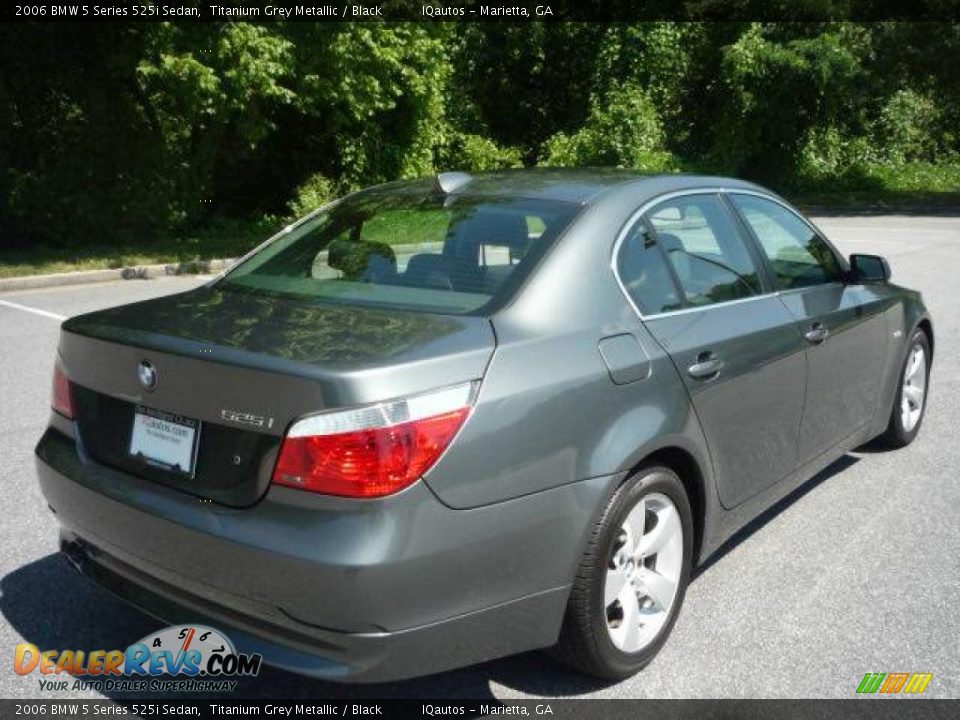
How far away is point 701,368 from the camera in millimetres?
3225

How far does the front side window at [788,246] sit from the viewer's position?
4.02 m

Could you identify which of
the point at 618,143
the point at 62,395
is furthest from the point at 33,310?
the point at 618,143

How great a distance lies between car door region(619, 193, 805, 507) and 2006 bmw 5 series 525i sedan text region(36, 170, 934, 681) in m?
0.01

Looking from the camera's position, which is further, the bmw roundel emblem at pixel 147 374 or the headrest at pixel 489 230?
the headrest at pixel 489 230

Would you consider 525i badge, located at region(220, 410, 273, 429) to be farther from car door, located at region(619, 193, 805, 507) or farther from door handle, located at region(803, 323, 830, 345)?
door handle, located at region(803, 323, 830, 345)

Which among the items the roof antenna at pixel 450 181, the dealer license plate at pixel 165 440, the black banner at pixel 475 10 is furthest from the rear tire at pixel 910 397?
the black banner at pixel 475 10

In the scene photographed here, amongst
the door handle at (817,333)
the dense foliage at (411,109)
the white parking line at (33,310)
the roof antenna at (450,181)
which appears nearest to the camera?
the roof antenna at (450,181)

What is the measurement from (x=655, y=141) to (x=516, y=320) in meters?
26.1

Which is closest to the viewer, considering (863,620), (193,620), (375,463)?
(375,463)

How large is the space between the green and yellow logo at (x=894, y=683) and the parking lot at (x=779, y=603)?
3 centimetres

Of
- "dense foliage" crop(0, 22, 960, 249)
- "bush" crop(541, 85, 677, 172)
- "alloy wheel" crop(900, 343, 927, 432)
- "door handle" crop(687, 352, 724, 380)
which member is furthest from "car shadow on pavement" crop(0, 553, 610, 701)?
"bush" crop(541, 85, 677, 172)

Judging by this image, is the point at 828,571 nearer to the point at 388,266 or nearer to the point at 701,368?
the point at 701,368

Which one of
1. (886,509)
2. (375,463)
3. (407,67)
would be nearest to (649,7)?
(407,67)

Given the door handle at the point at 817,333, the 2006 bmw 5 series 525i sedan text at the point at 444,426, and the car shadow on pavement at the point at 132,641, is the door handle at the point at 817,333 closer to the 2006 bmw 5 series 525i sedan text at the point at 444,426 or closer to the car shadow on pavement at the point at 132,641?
the 2006 bmw 5 series 525i sedan text at the point at 444,426
